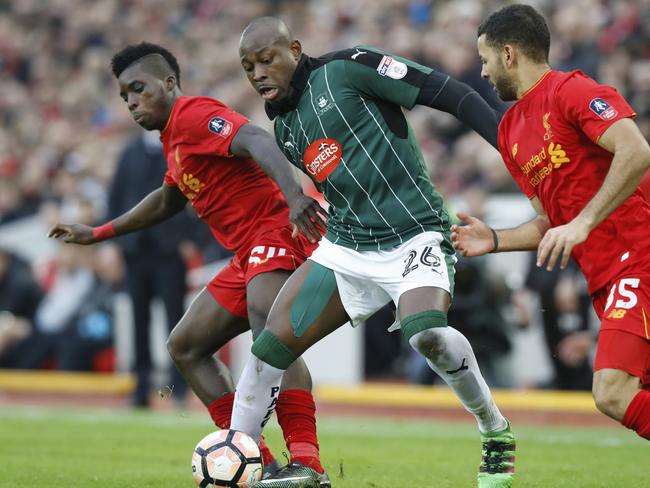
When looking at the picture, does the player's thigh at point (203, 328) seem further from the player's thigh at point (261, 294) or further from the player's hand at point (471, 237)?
the player's hand at point (471, 237)

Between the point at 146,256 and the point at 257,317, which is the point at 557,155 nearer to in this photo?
the point at 257,317

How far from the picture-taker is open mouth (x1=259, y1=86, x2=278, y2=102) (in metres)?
6.21

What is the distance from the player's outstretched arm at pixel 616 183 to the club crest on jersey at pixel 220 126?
222 centimetres

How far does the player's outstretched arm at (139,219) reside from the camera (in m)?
7.42

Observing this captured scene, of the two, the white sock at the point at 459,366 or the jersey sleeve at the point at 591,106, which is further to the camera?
the white sock at the point at 459,366

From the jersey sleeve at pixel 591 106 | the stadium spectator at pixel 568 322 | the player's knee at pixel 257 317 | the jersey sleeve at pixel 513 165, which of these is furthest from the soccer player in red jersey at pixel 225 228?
the stadium spectator at pixel 568 322

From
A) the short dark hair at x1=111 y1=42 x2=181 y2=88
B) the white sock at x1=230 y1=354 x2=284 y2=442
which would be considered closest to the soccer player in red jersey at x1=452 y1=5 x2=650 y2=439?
the white sock at x1=230 y1=354 x2=284 y2=442

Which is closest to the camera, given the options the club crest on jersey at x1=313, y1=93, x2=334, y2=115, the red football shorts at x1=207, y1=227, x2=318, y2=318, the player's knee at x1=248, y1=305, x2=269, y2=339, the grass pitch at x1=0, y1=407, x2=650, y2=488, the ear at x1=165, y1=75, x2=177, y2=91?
the club crest on jersey at x1=313, y1=93, x2=334, y2=115

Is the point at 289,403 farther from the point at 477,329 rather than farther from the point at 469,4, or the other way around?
the point at 469,4

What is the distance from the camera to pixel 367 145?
6.12 meters

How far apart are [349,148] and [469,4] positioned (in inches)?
351

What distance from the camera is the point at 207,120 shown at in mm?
6820

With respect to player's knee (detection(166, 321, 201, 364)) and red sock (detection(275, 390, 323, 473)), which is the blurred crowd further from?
player's knee (detection(166, 321, 201, 364))

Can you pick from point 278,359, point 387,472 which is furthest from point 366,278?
point 387,472
